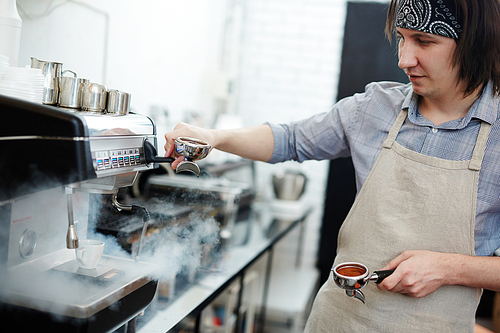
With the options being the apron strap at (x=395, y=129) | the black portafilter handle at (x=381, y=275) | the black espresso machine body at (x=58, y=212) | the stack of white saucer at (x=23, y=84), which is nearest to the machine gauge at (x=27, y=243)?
the black espresso machine body at (x=58, y=212)

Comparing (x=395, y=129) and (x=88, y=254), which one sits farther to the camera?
(x=395, y=129)

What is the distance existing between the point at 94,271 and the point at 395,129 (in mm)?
925

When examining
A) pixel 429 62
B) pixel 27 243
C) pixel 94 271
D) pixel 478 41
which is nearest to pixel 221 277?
pixel 94 271

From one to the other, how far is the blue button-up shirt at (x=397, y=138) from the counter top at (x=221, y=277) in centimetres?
58

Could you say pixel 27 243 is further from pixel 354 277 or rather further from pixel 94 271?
pixel 354 277

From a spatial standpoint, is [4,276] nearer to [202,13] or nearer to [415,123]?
[415,123]

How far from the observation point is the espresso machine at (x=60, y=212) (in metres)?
0.84

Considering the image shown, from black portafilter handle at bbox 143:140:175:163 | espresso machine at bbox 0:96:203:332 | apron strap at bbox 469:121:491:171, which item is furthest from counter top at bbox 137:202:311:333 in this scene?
apron strap at bbox 469:121:491:171

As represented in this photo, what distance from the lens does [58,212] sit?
1.08m

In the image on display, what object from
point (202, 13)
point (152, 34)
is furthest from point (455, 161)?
point (202, 13)

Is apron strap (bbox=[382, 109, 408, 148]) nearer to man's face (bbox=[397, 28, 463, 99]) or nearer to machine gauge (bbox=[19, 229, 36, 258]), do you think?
man's face (bbox=[397, 28, 463, 99])

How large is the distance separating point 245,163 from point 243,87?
4.52 ft

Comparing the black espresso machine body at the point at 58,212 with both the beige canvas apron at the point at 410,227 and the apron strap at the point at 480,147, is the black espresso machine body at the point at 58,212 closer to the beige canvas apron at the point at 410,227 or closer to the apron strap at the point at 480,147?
the beige canvas apron at the point at 410,227

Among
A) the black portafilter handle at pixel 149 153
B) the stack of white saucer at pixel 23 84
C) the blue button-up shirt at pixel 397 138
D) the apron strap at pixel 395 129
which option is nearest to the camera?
the stack of white saucer at pixel 23 84
